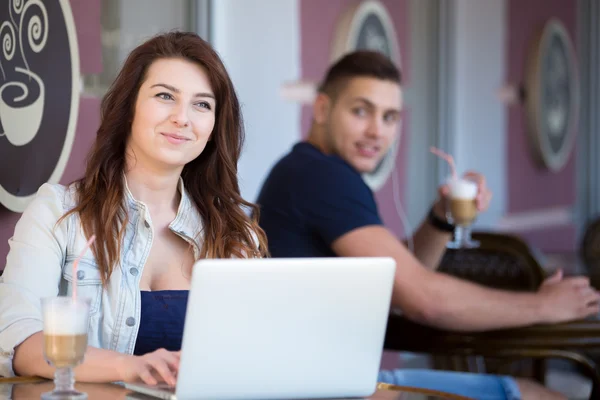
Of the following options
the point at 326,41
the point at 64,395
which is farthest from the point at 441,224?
the point at 64,395

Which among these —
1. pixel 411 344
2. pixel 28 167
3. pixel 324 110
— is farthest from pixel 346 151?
pixel 28 167

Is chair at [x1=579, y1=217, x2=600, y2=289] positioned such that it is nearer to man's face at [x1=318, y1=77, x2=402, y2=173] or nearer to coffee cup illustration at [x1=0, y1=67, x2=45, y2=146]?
man's face at [x1=318, y1=77, x2=402, y2=173]

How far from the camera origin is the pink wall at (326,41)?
3.82 metres

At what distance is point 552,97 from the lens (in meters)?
6.23

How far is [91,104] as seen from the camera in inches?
100

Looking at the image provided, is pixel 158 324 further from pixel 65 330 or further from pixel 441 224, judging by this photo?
pixel 441 224

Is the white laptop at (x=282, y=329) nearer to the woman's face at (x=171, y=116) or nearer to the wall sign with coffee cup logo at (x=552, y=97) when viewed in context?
the woman's face at (x=171, y=116)

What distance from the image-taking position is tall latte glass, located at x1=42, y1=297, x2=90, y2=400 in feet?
4.50

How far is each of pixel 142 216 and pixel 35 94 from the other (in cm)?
56

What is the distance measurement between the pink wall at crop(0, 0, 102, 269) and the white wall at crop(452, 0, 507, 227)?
2754mm

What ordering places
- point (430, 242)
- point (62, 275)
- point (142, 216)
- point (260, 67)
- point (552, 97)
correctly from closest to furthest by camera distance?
1. point (62, 275)
2. point (142, 216)
3. point (430, 242)
4. point (260, 67)
5. point (552, 97)

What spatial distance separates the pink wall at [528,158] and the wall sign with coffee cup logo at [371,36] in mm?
1418

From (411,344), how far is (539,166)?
3.74 metres

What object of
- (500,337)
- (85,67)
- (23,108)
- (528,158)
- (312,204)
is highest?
(85,67)
